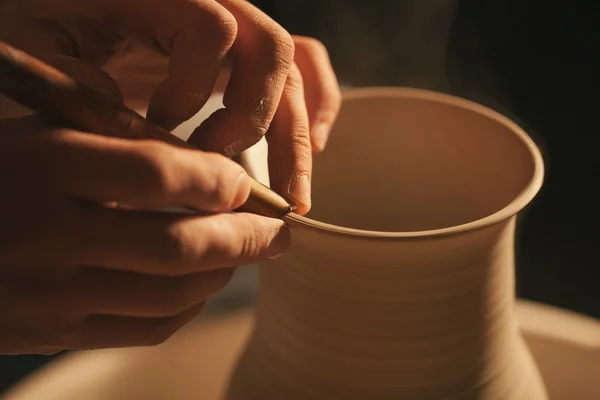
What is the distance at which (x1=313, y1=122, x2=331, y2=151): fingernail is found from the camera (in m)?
0.78

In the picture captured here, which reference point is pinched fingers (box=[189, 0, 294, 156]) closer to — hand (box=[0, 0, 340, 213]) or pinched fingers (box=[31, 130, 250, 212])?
hand (box=[0, 0, 340, 213])

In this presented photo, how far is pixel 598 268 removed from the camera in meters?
1.69

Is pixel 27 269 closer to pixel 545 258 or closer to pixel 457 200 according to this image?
pixel 457 200

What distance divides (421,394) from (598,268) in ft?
3.91

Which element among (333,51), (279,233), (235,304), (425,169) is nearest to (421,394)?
(279,233)

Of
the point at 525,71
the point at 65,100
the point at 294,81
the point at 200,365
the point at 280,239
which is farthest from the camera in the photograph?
the point at 525,71

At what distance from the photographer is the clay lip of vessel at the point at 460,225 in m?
0.59

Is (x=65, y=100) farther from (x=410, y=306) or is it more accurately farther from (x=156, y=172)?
(x=410, y=306)

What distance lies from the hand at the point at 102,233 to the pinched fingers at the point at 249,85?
0.10m

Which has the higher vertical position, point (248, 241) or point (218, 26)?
point (218, 26)

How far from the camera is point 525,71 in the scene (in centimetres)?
164

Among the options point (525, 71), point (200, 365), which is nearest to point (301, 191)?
point (200, 365)

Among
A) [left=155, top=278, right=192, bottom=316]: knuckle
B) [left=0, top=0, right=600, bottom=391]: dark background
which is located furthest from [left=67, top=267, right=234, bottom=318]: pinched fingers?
[left=0, top=0, right=600, bottom=391]: dark background

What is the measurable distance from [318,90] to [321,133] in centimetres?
8
